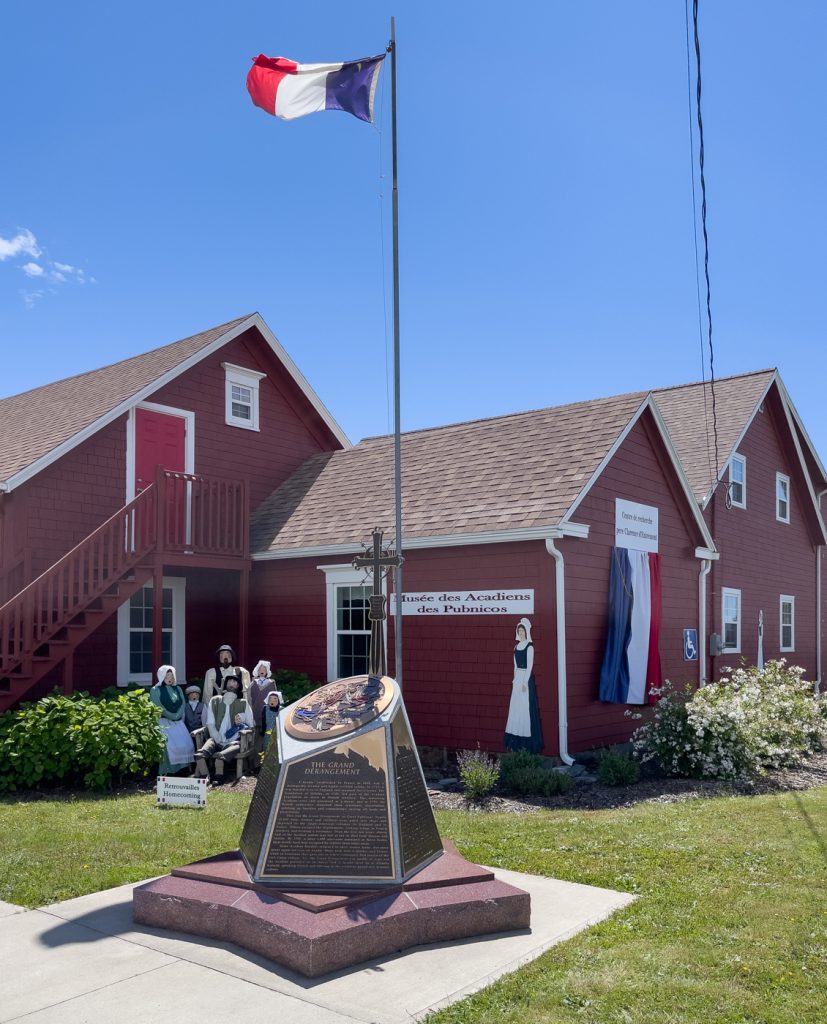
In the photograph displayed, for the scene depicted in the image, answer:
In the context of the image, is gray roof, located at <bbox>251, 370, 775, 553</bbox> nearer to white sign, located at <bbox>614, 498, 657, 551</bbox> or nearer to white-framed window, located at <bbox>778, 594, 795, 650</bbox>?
white sign, located at <bbox>614, 498, 657, 551</bbox>

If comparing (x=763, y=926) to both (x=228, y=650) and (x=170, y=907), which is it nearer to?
(x=170, y=907)

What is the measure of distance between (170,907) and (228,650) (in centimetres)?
808

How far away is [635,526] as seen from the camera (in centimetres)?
1512

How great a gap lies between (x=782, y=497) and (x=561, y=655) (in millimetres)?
12265

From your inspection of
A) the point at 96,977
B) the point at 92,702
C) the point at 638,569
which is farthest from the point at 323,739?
the point at 638,569

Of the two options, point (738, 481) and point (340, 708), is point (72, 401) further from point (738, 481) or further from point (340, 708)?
point (738, 481)

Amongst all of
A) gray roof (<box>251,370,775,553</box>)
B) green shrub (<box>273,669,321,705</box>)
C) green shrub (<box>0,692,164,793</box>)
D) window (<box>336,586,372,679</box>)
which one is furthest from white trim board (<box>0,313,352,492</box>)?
green shrub (<box>273,669,321,705</box>)

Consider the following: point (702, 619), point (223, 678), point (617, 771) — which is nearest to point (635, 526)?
point (702, 619)

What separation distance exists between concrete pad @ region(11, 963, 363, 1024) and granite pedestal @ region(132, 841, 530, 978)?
0.36 m

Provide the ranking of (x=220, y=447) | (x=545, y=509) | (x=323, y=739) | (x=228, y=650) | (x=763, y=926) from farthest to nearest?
(x=220, y=447), (x=228, y=650), (x=545, y=509), (x=323, y=739), (x=763, y=926)

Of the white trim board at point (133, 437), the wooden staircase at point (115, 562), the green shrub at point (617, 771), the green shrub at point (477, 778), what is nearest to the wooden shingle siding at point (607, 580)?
the green shrub at point (617, 771)

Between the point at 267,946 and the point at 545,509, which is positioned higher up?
the point at 545,509

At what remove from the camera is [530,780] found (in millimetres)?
11227

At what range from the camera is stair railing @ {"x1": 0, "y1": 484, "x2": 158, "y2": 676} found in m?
12.6
